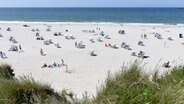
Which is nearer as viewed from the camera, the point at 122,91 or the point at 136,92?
the point at 136,92

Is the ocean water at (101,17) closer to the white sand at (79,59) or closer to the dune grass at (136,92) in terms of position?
the white sand at (79,59)

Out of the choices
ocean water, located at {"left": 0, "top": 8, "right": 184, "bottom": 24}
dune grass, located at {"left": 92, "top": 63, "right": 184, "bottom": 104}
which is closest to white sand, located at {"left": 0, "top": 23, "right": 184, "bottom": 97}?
dune grass, located at {"left": 92, "top": 63, "right": 184, "bottom": 104}

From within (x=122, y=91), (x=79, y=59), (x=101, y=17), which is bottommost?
(x=101, y=17)

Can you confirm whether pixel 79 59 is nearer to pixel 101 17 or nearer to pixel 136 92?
pixel 136 92

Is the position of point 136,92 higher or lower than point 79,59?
higher

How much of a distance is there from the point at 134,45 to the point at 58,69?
11472mm

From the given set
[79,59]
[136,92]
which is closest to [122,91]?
[136,92]

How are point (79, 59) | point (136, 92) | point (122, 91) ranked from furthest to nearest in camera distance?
point (79, 59) → point (122, 91) → point (136, 92)

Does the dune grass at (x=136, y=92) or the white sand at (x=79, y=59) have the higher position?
the dune grass at (x=136, y=92)

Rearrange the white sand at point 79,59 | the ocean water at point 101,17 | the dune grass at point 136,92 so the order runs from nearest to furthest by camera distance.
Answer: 1. the dune grass at point 136,92
2. the white sand at point 79,59
3. the ocean water at point 101,17

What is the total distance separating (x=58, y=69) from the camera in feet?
58.1

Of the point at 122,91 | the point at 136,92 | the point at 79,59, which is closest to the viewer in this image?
the point at 136,92

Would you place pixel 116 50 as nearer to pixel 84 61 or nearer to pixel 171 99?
pixel 84 61

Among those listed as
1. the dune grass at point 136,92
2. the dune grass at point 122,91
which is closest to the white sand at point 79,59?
the dune grass at point 122,91
